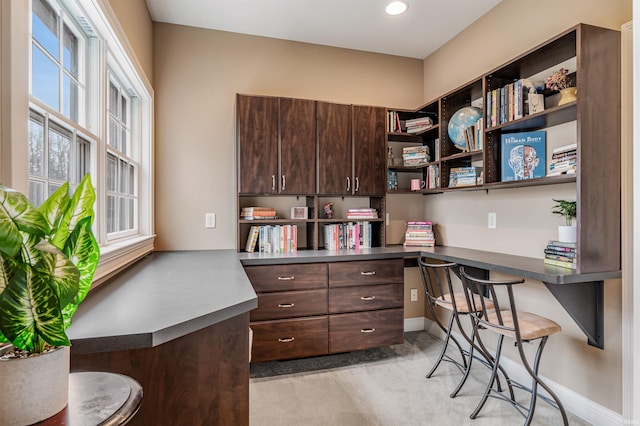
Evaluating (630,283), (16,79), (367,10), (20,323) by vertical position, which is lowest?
(630,283)

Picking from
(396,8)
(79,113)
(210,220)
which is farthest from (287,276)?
(396,8)

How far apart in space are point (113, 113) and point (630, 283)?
123 inches

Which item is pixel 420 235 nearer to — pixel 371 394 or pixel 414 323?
pixel 414 323

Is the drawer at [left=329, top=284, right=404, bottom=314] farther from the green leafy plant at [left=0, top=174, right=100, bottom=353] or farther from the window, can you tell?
the green leafy plant at [left=0, top=174, right=100, bottom=353]

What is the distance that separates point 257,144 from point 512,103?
5.99 ft

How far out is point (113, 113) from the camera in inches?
89.9

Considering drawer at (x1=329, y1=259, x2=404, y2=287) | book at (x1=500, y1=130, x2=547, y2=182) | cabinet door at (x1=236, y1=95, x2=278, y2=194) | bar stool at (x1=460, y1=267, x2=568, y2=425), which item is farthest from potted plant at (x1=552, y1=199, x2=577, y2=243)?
cabinet door at (x1=236, y1=95, x2=278, y2=194)

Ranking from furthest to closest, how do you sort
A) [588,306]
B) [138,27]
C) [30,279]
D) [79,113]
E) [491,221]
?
1. [491,221]
2. [138,27]
3. [588,306]
4. [79,113]
5. [30,279]

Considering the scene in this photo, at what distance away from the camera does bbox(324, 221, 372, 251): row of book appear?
311 centimetres

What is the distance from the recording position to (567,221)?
2.10 m

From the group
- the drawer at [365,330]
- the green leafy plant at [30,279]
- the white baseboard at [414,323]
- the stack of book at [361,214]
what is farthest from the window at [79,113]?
the white baseboard at [414,323]

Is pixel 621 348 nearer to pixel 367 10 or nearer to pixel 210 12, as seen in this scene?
pixel 367 10

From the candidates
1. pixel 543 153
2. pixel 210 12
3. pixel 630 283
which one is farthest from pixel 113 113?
pixel 630 283

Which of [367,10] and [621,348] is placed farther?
[367,10]
